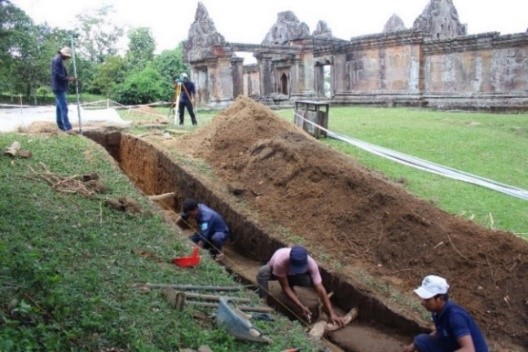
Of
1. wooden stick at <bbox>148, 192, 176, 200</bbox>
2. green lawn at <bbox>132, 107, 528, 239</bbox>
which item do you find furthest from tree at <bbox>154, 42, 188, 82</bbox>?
wooden stick at <bbox>148, 192, 176, 200</bbox>

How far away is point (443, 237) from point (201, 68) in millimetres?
17740

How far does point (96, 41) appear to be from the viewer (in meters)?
45.9

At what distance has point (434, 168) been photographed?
1106cm

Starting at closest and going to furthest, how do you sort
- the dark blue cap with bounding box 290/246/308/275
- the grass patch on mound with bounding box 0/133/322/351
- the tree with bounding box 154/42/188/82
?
the grass patch on mound with bounding box 0/133/322/351 → the dark blue cap with bounding box 290/246/308/275 → the tree with bounding box 154/42/188/82

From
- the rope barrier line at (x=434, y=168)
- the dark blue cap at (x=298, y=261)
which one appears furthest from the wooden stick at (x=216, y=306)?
the rope barrier line at (x=434, y=168)

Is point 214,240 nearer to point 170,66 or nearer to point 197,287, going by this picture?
point 197,287

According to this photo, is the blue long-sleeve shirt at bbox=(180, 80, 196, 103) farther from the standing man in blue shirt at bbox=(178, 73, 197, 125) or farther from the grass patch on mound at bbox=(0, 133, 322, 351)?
the grass patch on mound at bbox=(0, 133, 322, 351)

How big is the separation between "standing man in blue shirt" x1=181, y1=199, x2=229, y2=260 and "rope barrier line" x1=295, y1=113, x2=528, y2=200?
4.90m

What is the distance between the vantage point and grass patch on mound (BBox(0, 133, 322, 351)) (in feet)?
13.0

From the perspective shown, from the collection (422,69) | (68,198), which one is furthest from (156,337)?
(422,69)

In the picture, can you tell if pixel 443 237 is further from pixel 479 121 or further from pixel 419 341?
pixel 479 121

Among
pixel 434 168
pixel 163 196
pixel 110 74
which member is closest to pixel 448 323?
pixel 434 168

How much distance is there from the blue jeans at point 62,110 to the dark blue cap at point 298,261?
763cm

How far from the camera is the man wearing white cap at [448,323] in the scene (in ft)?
15.6
